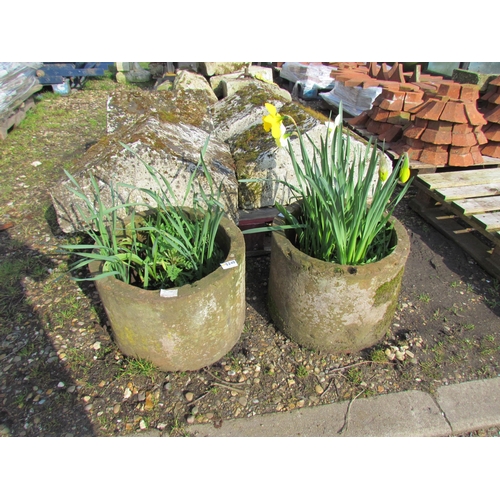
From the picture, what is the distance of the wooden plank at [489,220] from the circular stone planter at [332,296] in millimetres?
1008

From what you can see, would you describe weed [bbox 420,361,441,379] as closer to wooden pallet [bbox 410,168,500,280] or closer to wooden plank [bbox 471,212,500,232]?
wooden pallet [bbox 410,168,500,280]

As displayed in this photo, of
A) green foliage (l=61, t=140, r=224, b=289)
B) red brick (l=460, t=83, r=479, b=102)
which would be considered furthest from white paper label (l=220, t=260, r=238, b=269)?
red brick (l=460, t=83, r=479, b=102)

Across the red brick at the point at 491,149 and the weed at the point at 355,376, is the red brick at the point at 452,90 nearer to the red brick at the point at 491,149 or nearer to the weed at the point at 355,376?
the red brick at the point at 491,149

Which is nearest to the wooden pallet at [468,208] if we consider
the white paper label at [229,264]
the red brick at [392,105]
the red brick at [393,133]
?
the red brick at [393,133]

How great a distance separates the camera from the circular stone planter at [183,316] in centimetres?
171

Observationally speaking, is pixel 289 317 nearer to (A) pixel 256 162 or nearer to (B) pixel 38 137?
(A) pixel 256 162

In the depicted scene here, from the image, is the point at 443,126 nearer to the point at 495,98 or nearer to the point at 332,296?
the point at 495,98

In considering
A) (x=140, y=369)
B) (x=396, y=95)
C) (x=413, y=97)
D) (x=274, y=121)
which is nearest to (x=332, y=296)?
(x=274, y=121)

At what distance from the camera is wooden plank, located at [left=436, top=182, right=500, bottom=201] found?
3.02 metres

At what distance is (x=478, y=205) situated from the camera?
2.90 metres

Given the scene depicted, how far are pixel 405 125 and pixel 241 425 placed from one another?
354 cm

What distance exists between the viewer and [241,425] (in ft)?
5.99

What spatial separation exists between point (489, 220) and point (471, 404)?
4.65 feet

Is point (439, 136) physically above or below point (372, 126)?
above
